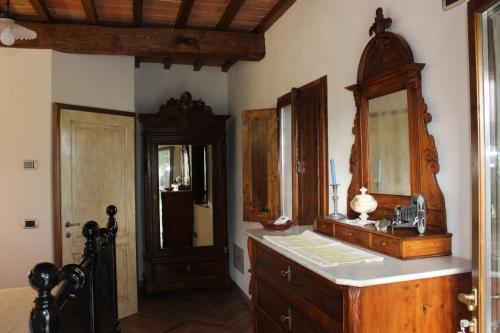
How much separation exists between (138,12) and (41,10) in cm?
80

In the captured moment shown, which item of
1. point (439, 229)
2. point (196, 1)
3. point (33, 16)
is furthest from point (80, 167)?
point (439, 229)

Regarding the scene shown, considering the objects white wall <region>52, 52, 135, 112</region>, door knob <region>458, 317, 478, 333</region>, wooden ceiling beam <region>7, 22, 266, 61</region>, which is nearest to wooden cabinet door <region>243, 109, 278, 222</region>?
wooden ceiling beam <region>7, 22, 266, 61</region>

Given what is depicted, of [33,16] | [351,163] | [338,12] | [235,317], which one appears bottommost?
[235,317]

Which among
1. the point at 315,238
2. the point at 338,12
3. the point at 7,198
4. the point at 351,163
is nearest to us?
the point at 315,238

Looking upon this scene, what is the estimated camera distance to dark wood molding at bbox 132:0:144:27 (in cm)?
330

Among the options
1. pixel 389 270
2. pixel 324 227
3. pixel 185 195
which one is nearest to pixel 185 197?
pixel 185 195

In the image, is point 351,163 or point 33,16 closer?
point 351,163

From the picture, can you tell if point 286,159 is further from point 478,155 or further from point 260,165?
point 478,155

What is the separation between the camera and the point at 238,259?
492cm

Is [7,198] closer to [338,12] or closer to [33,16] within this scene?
[33,16]

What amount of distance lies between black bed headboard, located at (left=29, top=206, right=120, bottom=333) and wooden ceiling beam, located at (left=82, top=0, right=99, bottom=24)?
210cm

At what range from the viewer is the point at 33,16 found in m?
3.58

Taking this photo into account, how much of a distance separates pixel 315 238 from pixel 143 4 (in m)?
2.48

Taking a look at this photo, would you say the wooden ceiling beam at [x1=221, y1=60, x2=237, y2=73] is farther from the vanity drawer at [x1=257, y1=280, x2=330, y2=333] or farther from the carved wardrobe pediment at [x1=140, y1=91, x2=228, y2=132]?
the vanity drawer at [x1=257, y1=280, x2=330, y2=333]
